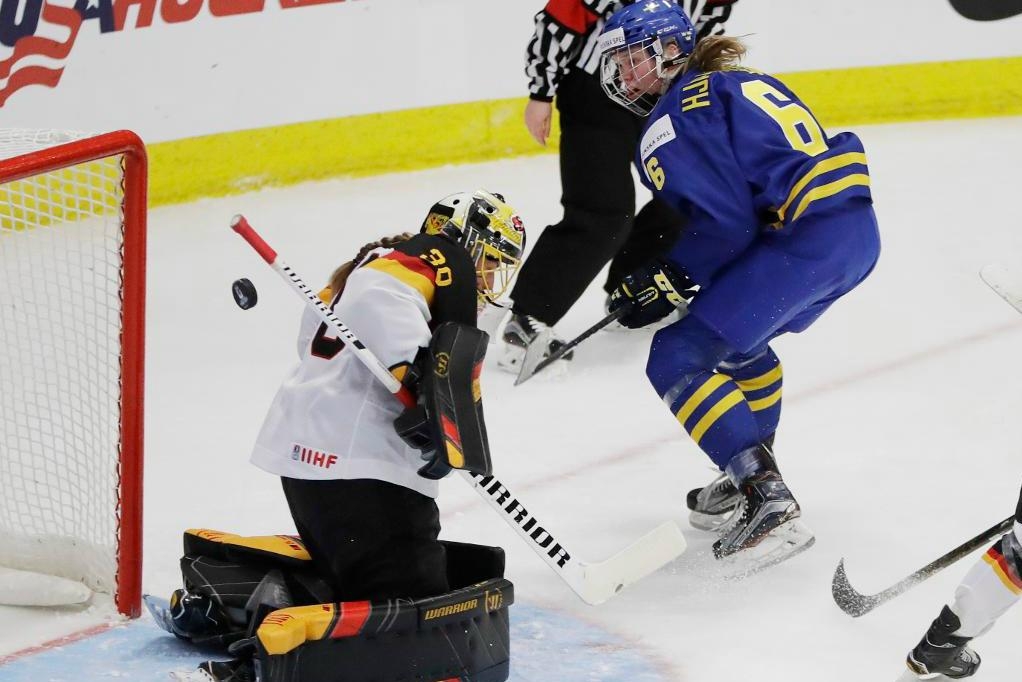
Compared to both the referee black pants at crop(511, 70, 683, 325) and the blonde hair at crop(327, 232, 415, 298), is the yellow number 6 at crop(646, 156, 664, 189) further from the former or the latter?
the referee black pants at crop(511, 70, 683, 325)

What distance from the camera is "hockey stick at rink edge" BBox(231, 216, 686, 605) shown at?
86.3 inches

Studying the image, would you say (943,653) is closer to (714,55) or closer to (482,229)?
(482,229)

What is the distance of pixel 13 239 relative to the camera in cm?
265

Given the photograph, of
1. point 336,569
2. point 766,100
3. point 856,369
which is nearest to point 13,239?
point 336,569

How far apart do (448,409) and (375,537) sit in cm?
23

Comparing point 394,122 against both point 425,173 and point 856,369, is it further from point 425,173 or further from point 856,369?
point 856,369

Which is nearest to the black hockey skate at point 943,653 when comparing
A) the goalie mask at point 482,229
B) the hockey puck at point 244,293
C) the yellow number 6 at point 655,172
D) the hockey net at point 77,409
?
the goalie mask at point 482,229

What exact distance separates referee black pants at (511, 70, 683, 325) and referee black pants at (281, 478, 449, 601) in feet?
5.28

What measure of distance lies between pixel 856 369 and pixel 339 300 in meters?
1.81

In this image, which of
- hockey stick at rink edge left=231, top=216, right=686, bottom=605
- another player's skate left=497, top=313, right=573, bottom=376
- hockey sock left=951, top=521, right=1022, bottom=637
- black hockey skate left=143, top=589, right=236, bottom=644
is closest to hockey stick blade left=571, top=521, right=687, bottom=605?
hockey stick at rink edge left=231, top=216, right=686, bottom=605

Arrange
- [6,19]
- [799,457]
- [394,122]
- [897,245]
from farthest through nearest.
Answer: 1. [394,122]
2. [897,245]
3. [6,19]
4. [799,457]

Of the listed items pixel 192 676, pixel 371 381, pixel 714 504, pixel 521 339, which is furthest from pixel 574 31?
pixel 192 676

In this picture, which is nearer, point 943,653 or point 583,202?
point 943,653

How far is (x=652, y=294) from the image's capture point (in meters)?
2.74
